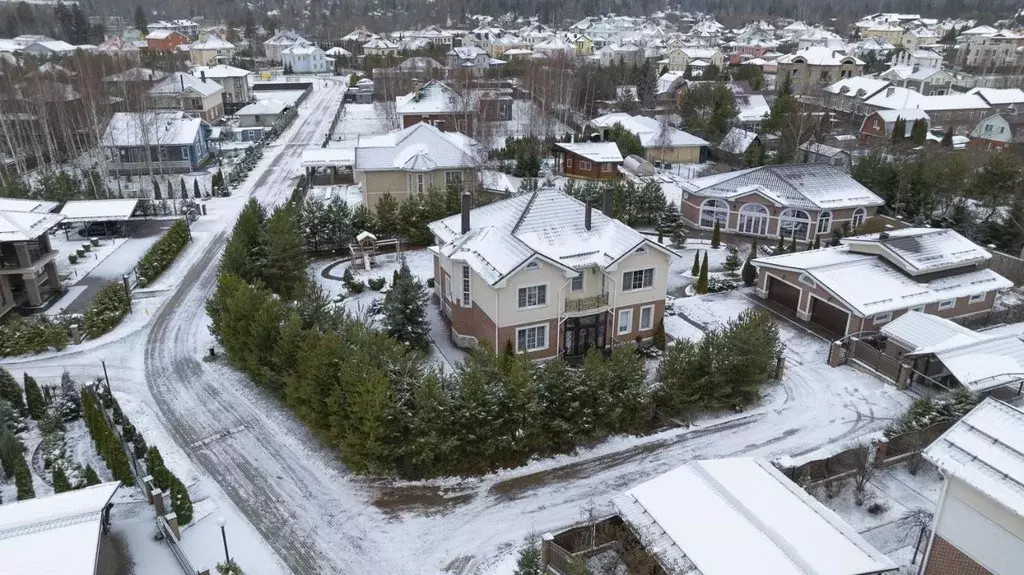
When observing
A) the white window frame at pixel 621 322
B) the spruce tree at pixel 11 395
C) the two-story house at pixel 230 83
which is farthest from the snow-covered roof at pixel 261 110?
the white window frame at pixel 621 322

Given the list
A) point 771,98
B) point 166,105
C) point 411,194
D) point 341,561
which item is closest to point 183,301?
point 411,194

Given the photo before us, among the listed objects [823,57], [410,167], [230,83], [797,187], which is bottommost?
[797,187]

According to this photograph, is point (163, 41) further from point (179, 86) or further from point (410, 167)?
point (410, 167)

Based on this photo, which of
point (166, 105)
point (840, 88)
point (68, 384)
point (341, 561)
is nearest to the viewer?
point (341, 561)

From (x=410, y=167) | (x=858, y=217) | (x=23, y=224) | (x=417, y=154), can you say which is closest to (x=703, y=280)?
(x=858, y=217)

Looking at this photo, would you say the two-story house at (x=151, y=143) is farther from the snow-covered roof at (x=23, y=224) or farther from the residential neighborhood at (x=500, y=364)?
the snow-covered roof at (x=23, y=224)

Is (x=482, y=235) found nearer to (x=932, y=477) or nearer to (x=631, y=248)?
(x=631, y=248)
